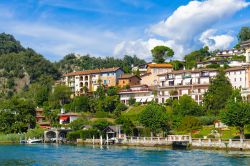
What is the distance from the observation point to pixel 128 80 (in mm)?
124875

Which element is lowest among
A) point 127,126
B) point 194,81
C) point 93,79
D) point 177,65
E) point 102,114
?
point 127,126

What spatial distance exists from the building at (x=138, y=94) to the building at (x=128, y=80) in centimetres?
736

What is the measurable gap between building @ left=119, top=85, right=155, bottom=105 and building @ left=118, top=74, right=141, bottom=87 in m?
7.36

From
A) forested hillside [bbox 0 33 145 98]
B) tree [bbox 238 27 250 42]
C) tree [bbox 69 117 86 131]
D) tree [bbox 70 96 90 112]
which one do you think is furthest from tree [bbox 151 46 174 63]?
tree [bbox 69 117 86 131]

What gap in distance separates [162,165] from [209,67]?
70.7 metres

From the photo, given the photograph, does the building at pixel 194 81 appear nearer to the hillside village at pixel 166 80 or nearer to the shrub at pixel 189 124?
the hillside village at pixel 166 80

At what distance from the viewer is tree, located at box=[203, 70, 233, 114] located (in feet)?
292

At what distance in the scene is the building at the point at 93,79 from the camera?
12825cm

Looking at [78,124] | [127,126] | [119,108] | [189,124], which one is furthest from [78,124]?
[189,124]

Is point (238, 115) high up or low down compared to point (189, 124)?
up

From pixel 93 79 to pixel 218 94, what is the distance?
49.5 m

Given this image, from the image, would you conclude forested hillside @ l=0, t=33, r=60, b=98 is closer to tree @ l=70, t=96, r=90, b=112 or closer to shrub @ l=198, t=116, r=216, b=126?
tree @ l=70, t=96, r=90, b=112

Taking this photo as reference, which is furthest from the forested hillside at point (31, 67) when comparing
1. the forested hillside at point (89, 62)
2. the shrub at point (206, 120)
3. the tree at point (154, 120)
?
the tree at point (154, 120)

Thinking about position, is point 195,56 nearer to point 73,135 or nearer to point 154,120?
point 73,135
